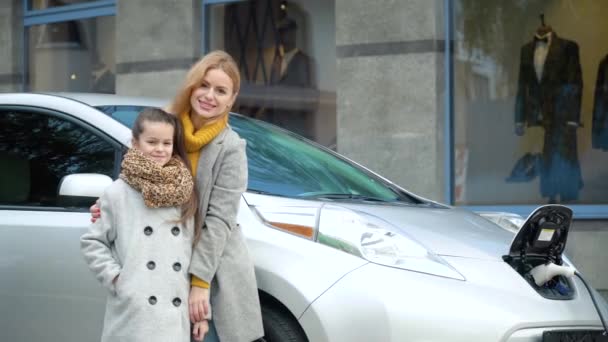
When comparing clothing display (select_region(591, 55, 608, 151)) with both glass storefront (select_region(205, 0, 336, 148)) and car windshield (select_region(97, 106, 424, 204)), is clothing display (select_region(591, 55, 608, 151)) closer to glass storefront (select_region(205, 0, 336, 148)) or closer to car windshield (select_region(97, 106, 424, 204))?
glass storefront (select_region(205, 0, 336, 148))

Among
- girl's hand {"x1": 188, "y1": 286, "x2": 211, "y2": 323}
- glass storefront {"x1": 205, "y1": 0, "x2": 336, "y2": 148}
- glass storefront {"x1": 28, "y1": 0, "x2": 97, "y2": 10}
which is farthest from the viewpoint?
glass storefront {"x1": 28, "y1": 0, "x2": 97, "y2": 10}

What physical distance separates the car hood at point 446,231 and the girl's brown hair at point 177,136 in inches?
35.5

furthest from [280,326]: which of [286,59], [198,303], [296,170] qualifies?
[286,59]

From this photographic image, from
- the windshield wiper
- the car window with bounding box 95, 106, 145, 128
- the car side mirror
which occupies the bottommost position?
the windshield wiper

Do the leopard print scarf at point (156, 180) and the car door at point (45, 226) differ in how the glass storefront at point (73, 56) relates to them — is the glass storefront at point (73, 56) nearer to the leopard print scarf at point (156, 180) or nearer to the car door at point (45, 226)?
the car door at point (45, 226)

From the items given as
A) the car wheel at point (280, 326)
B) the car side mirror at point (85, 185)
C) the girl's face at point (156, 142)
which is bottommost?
the car wheel at point (280, 326)

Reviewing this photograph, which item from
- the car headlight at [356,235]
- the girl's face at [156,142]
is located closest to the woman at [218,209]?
the girl's face at [156,142]

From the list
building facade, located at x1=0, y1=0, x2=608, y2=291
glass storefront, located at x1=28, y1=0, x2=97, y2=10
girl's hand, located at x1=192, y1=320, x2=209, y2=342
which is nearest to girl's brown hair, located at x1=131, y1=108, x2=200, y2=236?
girl's hand, located at x1=192, y1=320, x2=209, y2=342

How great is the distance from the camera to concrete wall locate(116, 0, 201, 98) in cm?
1159

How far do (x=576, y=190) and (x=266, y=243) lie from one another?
5.82 m

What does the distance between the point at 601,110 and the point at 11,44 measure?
25.2ft

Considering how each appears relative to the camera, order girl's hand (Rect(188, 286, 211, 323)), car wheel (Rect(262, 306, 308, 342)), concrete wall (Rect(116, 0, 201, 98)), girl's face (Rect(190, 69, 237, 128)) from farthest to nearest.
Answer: concrete wall (Rect(116, 0, 201, 98)) → car wheel (Rect(262, 306, 308, 342)) → girl's face (Rect(190, 69, 237, 128)) → girl's hand (Rect(188, 286, 211, 323))

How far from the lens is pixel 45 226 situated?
4.80m

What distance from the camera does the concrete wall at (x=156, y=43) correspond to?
1159cm
